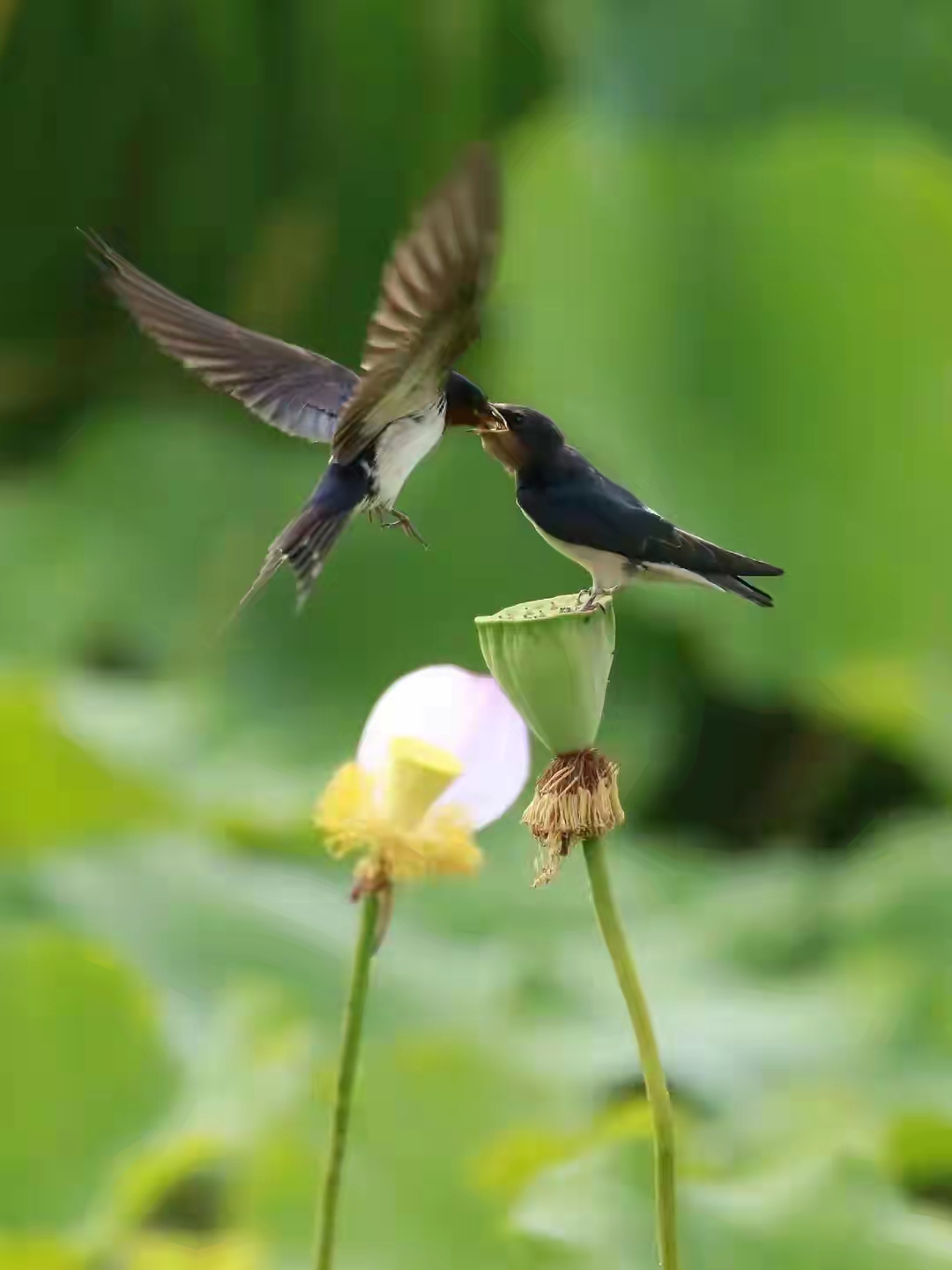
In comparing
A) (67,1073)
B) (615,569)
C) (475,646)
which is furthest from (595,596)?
(475,646)

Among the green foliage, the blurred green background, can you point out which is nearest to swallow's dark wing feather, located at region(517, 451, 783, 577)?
the blurred green background

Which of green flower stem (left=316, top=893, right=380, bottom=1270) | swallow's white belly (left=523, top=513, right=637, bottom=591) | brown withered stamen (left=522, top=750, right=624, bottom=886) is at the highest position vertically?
swallow's white belly (left=523, top=513, right=637, bottom=591)

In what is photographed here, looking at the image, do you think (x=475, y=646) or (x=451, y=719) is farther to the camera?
(x=475, y=646)

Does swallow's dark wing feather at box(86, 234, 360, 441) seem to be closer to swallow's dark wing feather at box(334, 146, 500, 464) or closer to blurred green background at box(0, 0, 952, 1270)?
swallow's dark wing feather at box(334, 146, 500, 464)

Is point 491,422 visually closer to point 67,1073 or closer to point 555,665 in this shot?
point 555,665

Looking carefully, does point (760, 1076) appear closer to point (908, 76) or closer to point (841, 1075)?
point (841, 1075)

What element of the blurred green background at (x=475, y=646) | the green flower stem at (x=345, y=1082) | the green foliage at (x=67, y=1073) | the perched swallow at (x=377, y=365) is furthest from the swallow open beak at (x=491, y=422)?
the green foliage at (x=67, y=1073)
